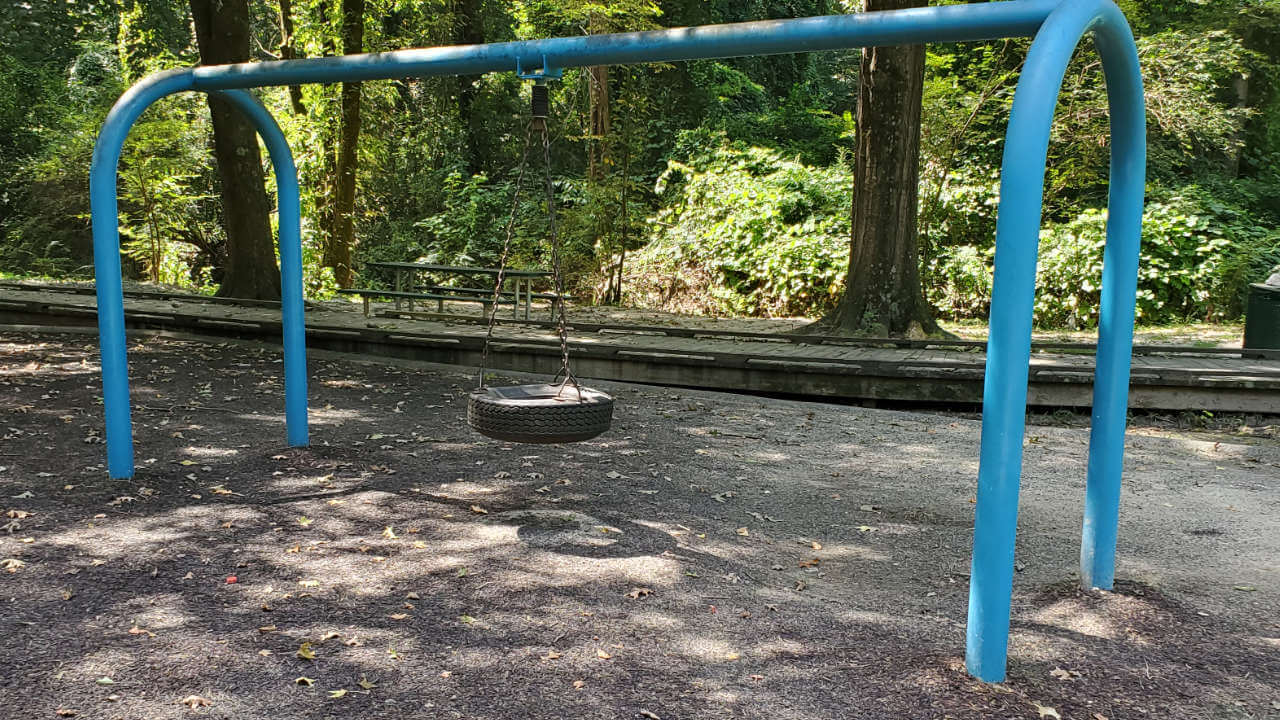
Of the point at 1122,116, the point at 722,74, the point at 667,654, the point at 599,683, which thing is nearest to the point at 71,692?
the point at 599,683

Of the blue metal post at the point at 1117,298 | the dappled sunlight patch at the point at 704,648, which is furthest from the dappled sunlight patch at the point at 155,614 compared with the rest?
the blue metal post at the point at 1117,298

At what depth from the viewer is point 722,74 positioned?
22688mm

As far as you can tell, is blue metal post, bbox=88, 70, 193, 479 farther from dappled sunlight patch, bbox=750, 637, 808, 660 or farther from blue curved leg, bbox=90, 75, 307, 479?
dappled sunlight patch, bbox=750, 637, 808, 660

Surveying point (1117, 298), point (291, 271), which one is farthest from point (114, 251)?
point (1117, 298)

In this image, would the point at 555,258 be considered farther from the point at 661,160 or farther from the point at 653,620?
the point at 661,160

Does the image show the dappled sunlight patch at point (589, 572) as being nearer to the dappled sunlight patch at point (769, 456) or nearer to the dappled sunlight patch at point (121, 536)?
the dappled sunlight patch at point (121, 536)

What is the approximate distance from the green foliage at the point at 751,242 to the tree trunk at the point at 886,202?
341 cm

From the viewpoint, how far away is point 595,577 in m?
4.11

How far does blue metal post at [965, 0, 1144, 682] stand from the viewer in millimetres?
3086

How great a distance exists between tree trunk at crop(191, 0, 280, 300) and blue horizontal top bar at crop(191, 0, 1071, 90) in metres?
6.89

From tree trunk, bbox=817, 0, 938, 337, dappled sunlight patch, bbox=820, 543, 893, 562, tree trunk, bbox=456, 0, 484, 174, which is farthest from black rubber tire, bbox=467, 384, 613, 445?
tree trunk, bbox=456, 0, 484, 174

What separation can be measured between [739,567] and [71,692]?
8.42ft

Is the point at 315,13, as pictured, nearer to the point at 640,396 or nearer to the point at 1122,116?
the point at 640,396

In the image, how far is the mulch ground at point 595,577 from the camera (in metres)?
3.08
